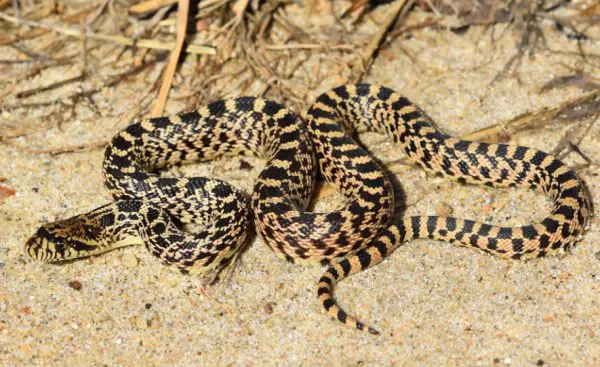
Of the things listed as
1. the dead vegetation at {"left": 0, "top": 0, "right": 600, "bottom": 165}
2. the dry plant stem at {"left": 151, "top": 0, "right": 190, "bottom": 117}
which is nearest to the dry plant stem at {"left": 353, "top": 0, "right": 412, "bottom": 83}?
the dead vegetation at {"left": 0, "top": 0, "right": 600, "bottom": 165}

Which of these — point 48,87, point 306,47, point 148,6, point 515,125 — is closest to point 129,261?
point 48,87

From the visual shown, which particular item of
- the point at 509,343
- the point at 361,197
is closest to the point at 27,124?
the point at 361,197

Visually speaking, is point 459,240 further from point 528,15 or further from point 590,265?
point 528,15

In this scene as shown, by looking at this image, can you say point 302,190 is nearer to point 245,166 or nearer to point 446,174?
point 245,166

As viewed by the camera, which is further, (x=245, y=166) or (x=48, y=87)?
(x=48, y=87)

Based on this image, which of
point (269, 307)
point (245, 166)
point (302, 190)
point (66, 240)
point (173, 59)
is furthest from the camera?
point (173, 59)

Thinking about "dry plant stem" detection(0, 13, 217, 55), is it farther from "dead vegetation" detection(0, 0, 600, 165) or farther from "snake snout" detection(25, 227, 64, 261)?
"snake snout" detection(25, 227, 64, 261)

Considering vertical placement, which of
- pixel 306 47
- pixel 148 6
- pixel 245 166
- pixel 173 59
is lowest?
pixel 245 166

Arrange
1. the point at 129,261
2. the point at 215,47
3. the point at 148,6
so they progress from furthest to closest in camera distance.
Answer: the point at 148,6
the point at 215,47
the point at 129,261
